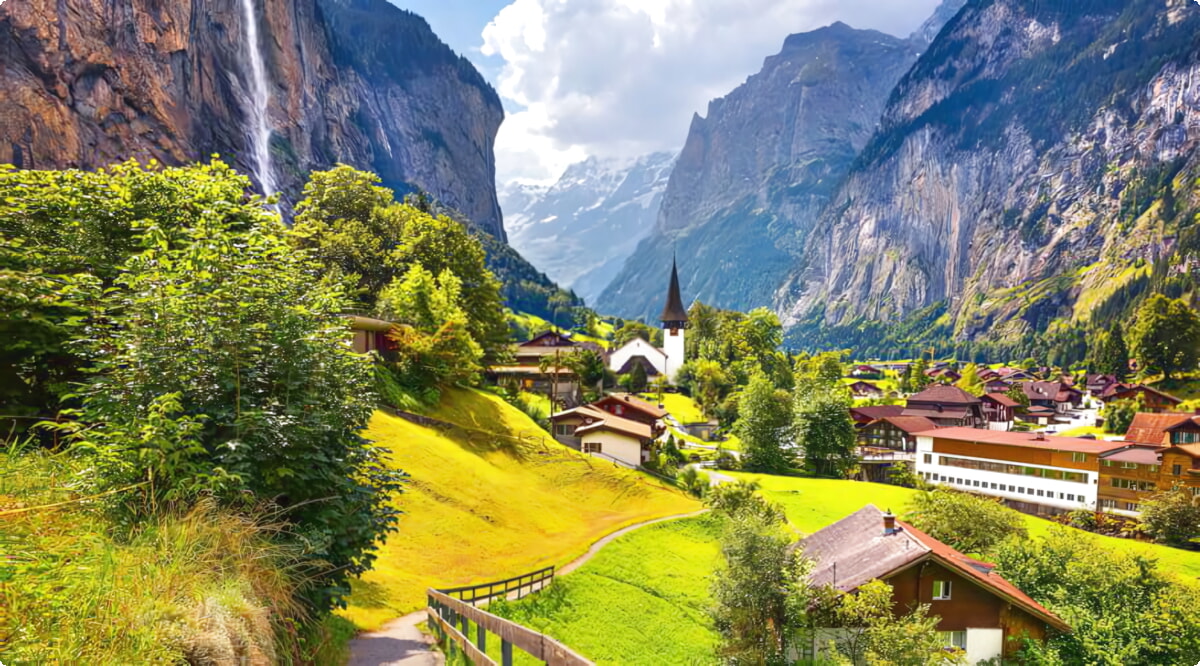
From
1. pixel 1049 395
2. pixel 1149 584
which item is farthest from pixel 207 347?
pixel 1049 395

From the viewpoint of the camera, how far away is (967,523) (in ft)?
110

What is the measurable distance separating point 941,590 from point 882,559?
2134mm

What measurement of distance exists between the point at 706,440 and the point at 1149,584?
54.3 metres

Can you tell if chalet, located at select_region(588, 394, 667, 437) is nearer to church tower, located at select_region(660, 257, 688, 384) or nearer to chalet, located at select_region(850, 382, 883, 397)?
church tower, located at select_region(660, 257, 688, 384)

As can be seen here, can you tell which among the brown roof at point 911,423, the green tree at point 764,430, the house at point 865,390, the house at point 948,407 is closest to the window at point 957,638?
the green tree at point 764,430

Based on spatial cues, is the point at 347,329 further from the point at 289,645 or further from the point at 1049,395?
the point at 1049,395

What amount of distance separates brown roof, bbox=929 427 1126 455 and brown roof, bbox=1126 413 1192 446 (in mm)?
6569

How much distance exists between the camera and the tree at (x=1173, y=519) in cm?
4119

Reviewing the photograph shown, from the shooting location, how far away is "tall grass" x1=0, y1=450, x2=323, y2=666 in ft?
12.6

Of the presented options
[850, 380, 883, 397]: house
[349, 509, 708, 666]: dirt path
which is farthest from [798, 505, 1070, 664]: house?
[850, 380, 883, 397]: house

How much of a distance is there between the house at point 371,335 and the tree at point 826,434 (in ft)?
141

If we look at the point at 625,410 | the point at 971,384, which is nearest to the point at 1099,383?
the point at 971,384

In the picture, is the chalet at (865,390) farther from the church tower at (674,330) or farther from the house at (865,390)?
the church tower at (674,330)

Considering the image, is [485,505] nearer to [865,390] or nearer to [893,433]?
[893,433]
